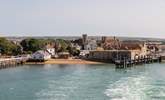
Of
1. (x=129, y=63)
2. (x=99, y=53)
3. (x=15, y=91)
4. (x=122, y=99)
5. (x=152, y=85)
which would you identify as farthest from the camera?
(x=99, y=53)

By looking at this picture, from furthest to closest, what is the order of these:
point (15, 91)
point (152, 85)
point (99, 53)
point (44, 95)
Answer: point (99, 53) < point (152, 85) < point (15, 91) < point (44, 95)

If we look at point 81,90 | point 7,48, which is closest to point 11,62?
point 7,48

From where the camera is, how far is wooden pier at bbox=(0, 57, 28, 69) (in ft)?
256

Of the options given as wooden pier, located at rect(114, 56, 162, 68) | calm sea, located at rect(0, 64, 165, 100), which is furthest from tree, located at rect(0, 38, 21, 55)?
calm sea, located at rect(0, 64, 165, 100)

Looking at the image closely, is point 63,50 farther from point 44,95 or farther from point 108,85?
point 44,95

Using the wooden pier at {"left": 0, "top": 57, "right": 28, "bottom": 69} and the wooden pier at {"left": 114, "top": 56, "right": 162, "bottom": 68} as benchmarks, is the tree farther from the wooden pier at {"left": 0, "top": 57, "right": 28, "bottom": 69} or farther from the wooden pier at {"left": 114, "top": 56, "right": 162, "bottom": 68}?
the wooden pier at {"left": 114, "top": 56, "right": 162, "bottom": 68}

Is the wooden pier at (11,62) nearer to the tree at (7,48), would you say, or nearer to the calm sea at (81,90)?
the tree at (7,48)

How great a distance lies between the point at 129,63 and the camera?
84.5m

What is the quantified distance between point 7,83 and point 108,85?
32.5 feet

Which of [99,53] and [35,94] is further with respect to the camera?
[99,53]

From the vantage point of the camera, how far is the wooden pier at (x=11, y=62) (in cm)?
7797

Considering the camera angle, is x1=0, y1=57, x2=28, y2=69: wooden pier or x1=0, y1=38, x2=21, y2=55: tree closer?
x1=0, y1=57, x2=28, y2=69: wooden pier

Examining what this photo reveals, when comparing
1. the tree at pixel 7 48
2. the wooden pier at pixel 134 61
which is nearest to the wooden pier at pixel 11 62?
the tree at pixel 7 48

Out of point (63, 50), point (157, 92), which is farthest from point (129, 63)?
point (157, 92)
